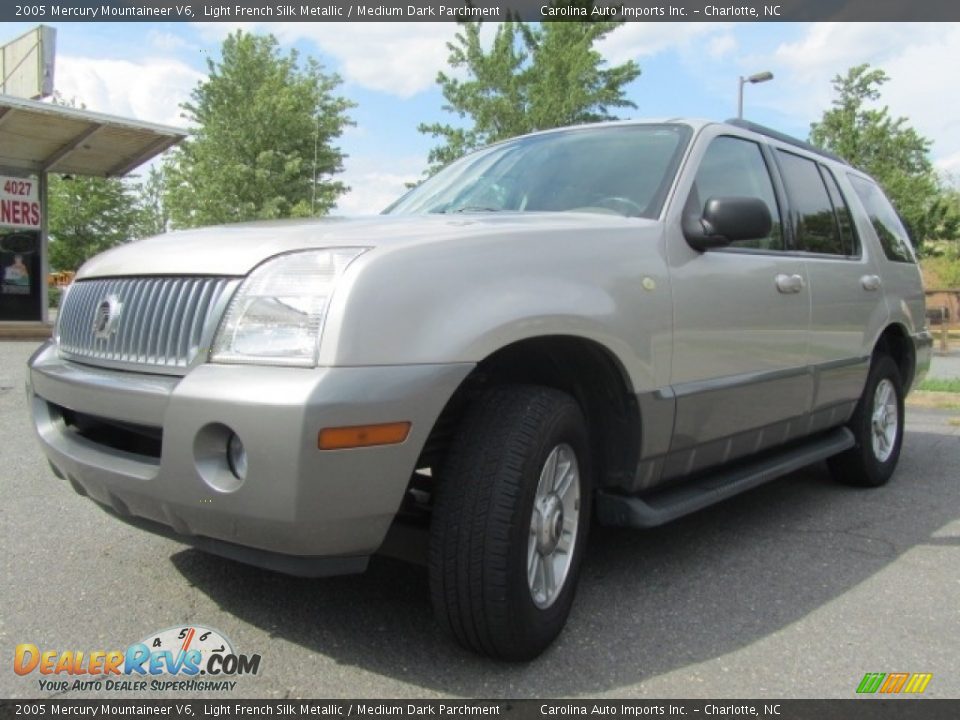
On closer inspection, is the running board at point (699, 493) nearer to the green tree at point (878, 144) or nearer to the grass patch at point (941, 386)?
the grass patch at point (941, 386)

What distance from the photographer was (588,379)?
9.24ft

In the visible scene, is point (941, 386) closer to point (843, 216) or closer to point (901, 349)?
point (901, 349)

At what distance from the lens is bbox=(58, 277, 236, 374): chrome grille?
2229 millimetres

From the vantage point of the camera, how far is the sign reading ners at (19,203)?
13633 mm

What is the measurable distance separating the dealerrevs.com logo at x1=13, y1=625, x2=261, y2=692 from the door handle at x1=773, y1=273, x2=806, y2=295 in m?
2.60

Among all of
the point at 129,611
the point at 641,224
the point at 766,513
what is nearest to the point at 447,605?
the point at 129,611

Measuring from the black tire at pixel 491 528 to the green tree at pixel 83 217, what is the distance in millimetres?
32601

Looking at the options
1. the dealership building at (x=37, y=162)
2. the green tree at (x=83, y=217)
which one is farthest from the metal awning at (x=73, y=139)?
the green tree at (x=83, y=217)

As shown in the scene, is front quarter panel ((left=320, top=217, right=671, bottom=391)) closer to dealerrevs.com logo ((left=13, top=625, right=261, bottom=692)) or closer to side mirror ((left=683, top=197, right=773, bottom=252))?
side mirror ((left=683, top=197, right=773, bottom=252))

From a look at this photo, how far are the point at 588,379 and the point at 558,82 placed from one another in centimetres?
1683

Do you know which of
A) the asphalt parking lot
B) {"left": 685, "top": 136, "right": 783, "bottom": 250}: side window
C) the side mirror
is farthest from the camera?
{"left": 685, "top": 136, "right": 783, "bottom": 250}: side window

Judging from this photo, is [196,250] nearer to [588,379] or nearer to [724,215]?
[588,379]

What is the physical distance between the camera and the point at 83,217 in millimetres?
32375

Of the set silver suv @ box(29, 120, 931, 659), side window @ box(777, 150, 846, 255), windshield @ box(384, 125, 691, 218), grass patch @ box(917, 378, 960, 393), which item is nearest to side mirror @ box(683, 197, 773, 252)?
silver suv @ box(29, 120, 931, 659)
